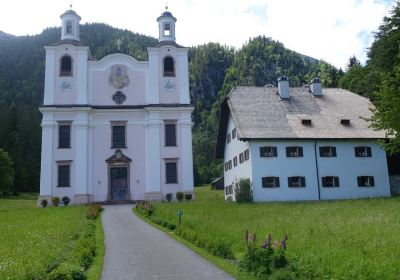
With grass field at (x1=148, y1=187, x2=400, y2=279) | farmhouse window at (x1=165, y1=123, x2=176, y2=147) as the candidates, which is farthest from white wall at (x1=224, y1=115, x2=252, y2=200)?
grass field at (x1=148, y1=187, x2=400, y2=279)

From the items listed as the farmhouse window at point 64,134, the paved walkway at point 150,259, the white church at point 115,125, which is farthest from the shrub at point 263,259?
the farmhouse window at point 64,134

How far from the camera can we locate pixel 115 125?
46281mm

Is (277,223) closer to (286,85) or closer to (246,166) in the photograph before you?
(246,166)

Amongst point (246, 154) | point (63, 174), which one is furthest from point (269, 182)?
point (63, 174)

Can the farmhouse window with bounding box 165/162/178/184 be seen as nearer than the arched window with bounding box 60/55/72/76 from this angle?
Yes

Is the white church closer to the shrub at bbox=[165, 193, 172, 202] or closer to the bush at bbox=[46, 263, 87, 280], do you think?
the shrub at bbox=[165, 193, 172, 202]

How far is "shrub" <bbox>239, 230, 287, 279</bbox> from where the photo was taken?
10.5 meters

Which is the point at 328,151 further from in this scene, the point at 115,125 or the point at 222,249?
the point at 222,249

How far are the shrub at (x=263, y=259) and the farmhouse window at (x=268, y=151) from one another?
25215 millimetres

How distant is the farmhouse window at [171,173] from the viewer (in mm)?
45219

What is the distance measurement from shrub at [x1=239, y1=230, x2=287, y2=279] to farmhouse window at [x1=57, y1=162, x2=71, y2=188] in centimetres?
3541

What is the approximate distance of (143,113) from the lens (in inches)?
1839

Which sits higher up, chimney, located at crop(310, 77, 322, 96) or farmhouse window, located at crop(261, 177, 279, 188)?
chimney, located at crop(310, 77, 322, 96)

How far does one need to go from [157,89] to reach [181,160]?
24.2ft
